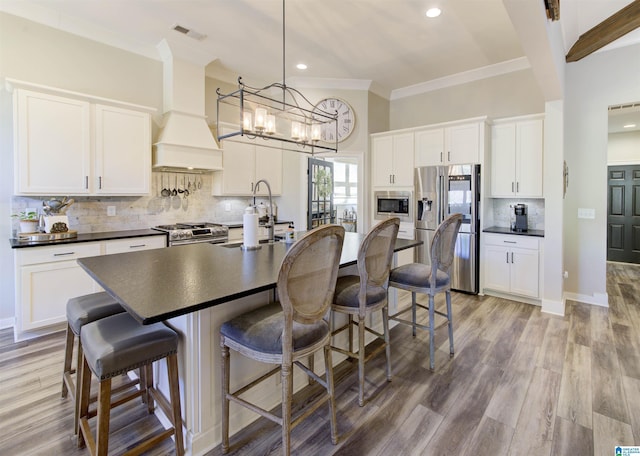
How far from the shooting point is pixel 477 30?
3570 millimetres

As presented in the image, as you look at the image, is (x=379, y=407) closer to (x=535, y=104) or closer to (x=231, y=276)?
(x=231, y=276)

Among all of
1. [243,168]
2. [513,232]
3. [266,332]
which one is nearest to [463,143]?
[513,232]

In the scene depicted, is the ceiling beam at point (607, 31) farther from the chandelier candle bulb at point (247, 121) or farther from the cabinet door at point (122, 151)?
the cabinet door at point (122, 151)

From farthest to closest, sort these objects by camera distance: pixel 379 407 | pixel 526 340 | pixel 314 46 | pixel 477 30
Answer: pixel 314 46
pixel 477 30
pixel 526 340
pixel 379 407

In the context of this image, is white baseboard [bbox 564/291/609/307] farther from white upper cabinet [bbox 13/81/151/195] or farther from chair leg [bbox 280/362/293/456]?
white upper cabinet [bbox 13/81/151/195]

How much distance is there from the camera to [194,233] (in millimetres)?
3918

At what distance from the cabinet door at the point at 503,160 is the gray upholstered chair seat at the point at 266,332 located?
366 centimetres

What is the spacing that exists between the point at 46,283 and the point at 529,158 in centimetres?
546

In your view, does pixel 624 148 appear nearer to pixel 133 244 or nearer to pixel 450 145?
pixel 450 145

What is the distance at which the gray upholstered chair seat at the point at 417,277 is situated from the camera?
255 cm

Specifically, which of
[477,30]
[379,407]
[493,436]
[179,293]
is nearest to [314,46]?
A: [477,30]

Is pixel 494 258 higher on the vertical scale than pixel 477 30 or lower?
lower

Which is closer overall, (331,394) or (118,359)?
(118,359)

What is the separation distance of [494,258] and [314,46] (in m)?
3.49
